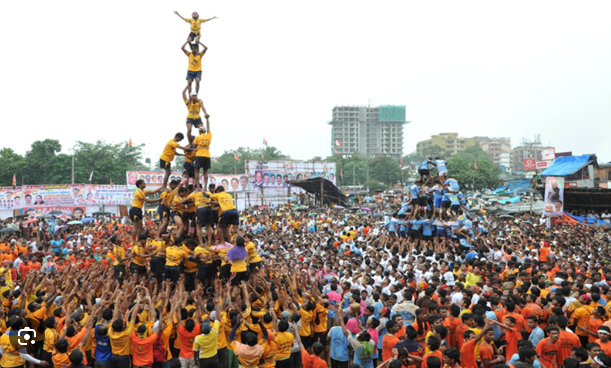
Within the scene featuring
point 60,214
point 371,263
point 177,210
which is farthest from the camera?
point 60,214

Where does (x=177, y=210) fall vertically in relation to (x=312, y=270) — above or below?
above

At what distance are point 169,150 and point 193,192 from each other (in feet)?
4.32

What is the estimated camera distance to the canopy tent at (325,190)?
38.4 m

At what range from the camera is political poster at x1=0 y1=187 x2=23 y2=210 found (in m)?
33.0

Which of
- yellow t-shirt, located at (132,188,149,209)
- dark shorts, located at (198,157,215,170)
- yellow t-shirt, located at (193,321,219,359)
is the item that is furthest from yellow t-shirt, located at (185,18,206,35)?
yellow t-shirt, located at (193,321,219,359)

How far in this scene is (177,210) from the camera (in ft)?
37.5

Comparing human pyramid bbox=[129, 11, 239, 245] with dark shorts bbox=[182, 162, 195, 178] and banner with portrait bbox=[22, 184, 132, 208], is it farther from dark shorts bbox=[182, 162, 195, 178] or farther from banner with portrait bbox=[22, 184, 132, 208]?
banner with portrait bbox=[22, 184, 132, 208]

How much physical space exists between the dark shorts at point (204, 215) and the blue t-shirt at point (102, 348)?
4519mm

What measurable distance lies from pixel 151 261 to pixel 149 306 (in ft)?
10.0

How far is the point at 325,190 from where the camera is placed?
130 feet

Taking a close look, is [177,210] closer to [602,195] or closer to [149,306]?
[149,306]

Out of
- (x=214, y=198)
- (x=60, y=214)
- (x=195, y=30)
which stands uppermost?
(x=195, y=30)

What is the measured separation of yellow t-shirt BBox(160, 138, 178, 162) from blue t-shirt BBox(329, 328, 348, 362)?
23.0 feet

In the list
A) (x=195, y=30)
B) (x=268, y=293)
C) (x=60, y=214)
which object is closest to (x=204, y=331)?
(x=268, y=293)
